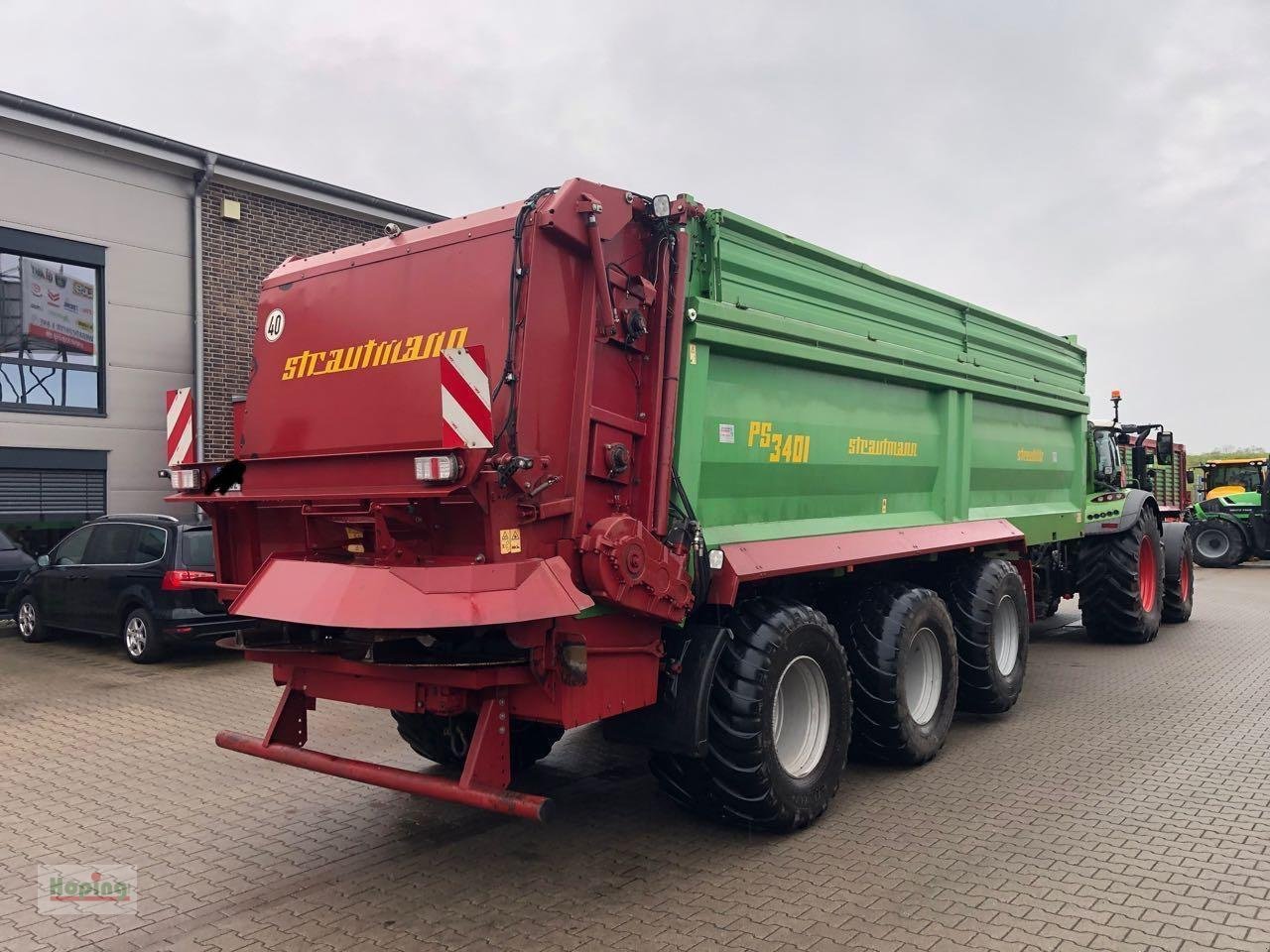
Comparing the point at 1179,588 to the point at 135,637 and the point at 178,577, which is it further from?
the point at 135,637

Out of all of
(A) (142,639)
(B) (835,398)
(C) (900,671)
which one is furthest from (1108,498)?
(A) (142,639)

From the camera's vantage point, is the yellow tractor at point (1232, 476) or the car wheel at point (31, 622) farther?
the yellow tractor at point (1232, 476)

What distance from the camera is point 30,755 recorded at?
6.47m

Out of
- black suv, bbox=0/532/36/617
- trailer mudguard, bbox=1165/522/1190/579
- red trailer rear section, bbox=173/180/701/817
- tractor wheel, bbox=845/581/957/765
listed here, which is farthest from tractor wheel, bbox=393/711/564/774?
trailer mudguard, bbox=1165/522/1190/579

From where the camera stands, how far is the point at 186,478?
5.00 metres

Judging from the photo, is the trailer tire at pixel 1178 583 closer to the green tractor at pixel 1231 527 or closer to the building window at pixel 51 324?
the green tractor at pixel 1231 527

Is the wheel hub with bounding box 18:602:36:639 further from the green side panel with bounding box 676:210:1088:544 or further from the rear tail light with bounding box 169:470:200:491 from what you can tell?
the green side panel with bounding box 676:210:1088:544

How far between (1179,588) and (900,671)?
7.80 meters

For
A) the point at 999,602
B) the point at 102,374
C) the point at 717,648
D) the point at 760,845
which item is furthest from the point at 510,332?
the point at 102,374

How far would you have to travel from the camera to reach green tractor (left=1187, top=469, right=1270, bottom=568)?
20.9 meters

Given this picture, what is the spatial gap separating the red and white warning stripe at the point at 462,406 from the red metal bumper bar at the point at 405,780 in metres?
1.31

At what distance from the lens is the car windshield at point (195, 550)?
9.73 metres

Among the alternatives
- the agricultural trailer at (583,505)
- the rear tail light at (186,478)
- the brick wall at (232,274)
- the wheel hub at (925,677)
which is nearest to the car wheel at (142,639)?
the brick wall at (232,274)

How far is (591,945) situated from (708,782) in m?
1.12
